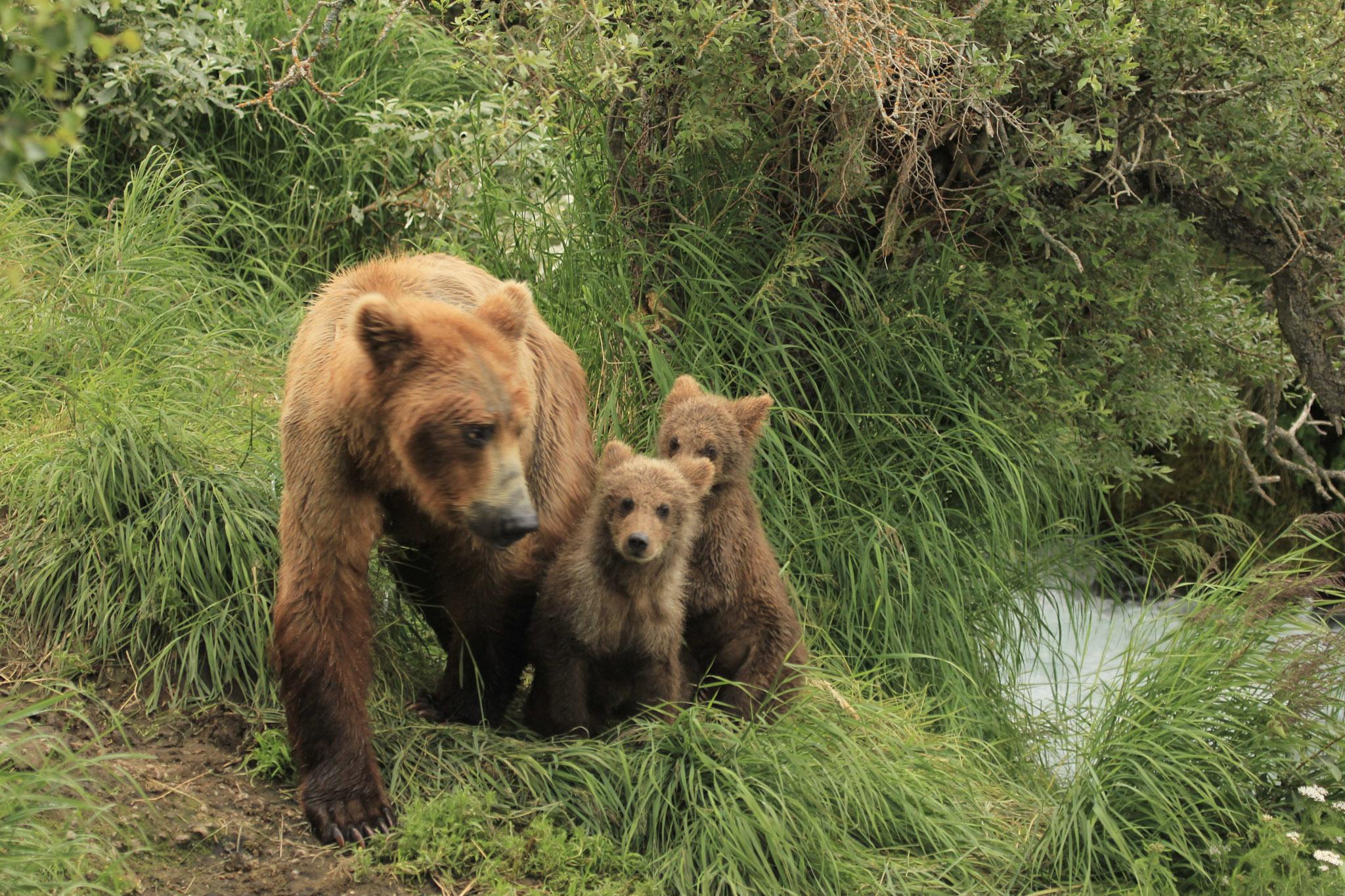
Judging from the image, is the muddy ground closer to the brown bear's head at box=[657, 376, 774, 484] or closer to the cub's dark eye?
the cub's dark eye

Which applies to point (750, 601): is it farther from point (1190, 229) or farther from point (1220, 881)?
point (1190, 229)

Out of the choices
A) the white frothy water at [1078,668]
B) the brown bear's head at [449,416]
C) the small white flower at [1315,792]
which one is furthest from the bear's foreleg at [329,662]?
the small white flower at [1315,792]

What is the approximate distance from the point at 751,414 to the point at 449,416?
1.52 m

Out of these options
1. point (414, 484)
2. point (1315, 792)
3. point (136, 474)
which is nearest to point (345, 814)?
point (414, 484)

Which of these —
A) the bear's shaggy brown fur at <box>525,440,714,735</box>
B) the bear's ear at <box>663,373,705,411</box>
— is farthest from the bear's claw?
the bear's ear at <box>663,373,705,411</box>

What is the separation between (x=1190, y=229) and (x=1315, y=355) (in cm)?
76

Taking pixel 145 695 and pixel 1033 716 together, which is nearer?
pixel 145 695

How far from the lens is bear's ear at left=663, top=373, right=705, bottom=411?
4863mm

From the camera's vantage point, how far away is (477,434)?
357cm

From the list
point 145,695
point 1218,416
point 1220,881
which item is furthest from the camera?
point 1218,416

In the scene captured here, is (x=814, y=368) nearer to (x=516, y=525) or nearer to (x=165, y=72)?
(x=516, y=525)

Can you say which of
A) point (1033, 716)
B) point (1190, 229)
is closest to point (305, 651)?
point (1033, 716)

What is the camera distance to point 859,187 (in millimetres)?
5172

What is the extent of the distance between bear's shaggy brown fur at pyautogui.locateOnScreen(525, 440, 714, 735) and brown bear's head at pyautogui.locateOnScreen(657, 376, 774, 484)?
25cm
